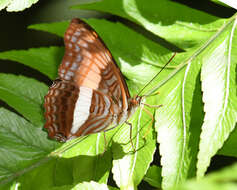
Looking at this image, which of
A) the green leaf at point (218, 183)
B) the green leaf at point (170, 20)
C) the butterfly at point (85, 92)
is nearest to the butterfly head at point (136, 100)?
the butterfly at point (85, 92)

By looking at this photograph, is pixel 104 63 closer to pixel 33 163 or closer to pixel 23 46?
pixel 33 163

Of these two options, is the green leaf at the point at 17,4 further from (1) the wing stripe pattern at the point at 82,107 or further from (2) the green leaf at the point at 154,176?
(2) the green leaf at the point at 154,176

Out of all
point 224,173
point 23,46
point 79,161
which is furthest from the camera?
point 23,46

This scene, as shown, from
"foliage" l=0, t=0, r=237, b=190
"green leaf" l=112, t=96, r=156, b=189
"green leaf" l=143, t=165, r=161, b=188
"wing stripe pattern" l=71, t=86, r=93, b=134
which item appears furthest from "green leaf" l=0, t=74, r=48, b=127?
"green leaf" l=143, t=165, r=161, b=188

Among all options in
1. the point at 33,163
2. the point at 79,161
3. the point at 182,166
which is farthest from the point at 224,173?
the point at 33,163

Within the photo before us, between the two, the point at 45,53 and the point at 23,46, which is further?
the point at 23,46

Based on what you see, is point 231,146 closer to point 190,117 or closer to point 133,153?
point 190,117
